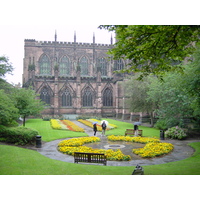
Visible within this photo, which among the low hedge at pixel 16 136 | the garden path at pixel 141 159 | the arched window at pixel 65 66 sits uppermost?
the arched window at pixel 65 66

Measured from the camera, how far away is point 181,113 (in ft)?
63.5

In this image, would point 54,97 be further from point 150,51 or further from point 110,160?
point 150,51

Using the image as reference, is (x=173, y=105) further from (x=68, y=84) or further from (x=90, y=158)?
(x=68, y=84)

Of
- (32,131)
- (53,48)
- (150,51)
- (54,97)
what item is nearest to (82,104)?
(54,97)

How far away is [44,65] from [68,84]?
36.3 feet

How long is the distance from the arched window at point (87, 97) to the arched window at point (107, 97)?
11.1 feet

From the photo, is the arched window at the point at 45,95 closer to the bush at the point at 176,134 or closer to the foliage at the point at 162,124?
the foliage at the point at 162,124

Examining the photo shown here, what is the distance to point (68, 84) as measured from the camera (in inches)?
1791

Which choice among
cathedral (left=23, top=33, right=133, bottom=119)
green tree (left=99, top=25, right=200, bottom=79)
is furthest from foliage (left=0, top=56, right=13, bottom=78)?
green tree (left=99, top=25, right=200, bottom=79)

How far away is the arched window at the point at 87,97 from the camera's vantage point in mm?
46219

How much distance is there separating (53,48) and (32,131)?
40779mm

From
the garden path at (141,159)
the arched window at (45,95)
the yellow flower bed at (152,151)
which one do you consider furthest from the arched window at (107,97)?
the yellow flower bed at (152,151)

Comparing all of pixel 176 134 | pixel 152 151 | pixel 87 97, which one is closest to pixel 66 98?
pixel 87 97

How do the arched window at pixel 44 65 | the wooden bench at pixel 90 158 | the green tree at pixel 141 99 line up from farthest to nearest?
the arched window at pixel 44 65 → the green tree at pixel 141 99 → the wooden bench at pixel 90 158
